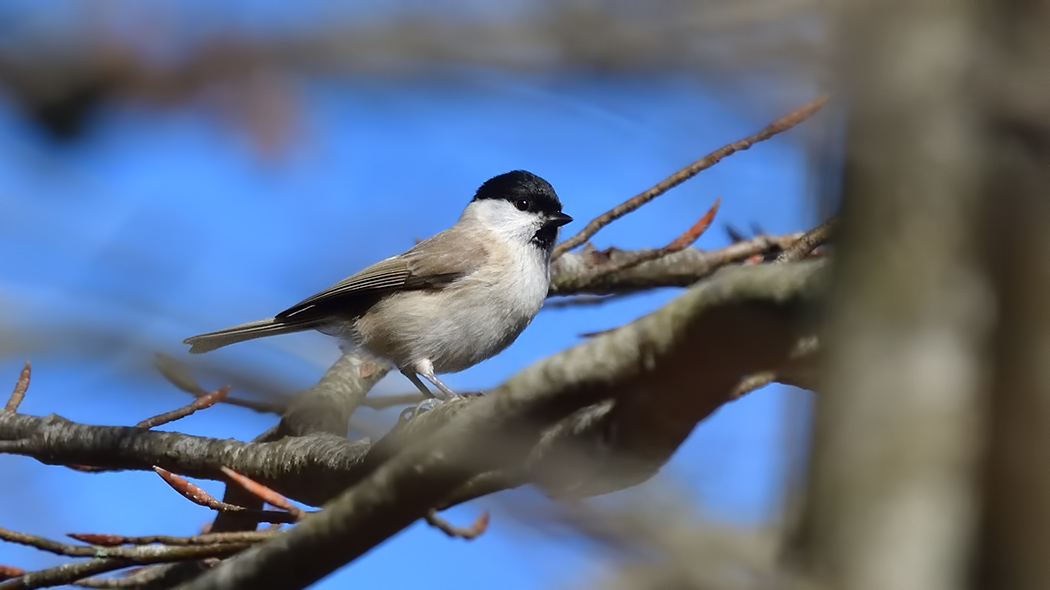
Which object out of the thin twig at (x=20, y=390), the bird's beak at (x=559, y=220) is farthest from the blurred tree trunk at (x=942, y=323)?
the bird's beak at (x=559, y=220)

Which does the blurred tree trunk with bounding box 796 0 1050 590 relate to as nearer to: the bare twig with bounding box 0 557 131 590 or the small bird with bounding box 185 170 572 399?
the bare twig with bounding box 0 557 131 590

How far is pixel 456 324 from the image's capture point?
4285mm

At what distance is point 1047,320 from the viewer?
103cm

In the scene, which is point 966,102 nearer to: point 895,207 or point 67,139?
point 895,207

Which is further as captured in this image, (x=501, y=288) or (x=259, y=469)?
(x=501, y=288)

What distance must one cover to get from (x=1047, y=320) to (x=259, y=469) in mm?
2213

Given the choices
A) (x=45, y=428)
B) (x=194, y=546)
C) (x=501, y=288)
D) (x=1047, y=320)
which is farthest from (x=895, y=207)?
(x=501, y=288)

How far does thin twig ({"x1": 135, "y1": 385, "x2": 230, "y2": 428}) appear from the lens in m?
2.95

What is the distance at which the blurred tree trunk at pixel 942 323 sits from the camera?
3.34 ft

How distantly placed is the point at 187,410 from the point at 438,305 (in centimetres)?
155

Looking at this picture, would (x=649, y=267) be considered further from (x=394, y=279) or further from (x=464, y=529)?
(x=464, y=529)

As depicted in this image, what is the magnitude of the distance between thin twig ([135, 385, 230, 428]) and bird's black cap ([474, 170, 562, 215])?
2.23m

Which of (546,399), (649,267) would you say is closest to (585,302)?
(649,267)

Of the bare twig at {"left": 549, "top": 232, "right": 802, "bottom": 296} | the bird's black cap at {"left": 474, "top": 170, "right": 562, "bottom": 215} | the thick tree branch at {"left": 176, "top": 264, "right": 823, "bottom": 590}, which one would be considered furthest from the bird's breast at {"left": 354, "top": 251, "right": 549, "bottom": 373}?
the thick tree branch at {"left": 176, "top": 264, "right": 823, "bottom": 590}
